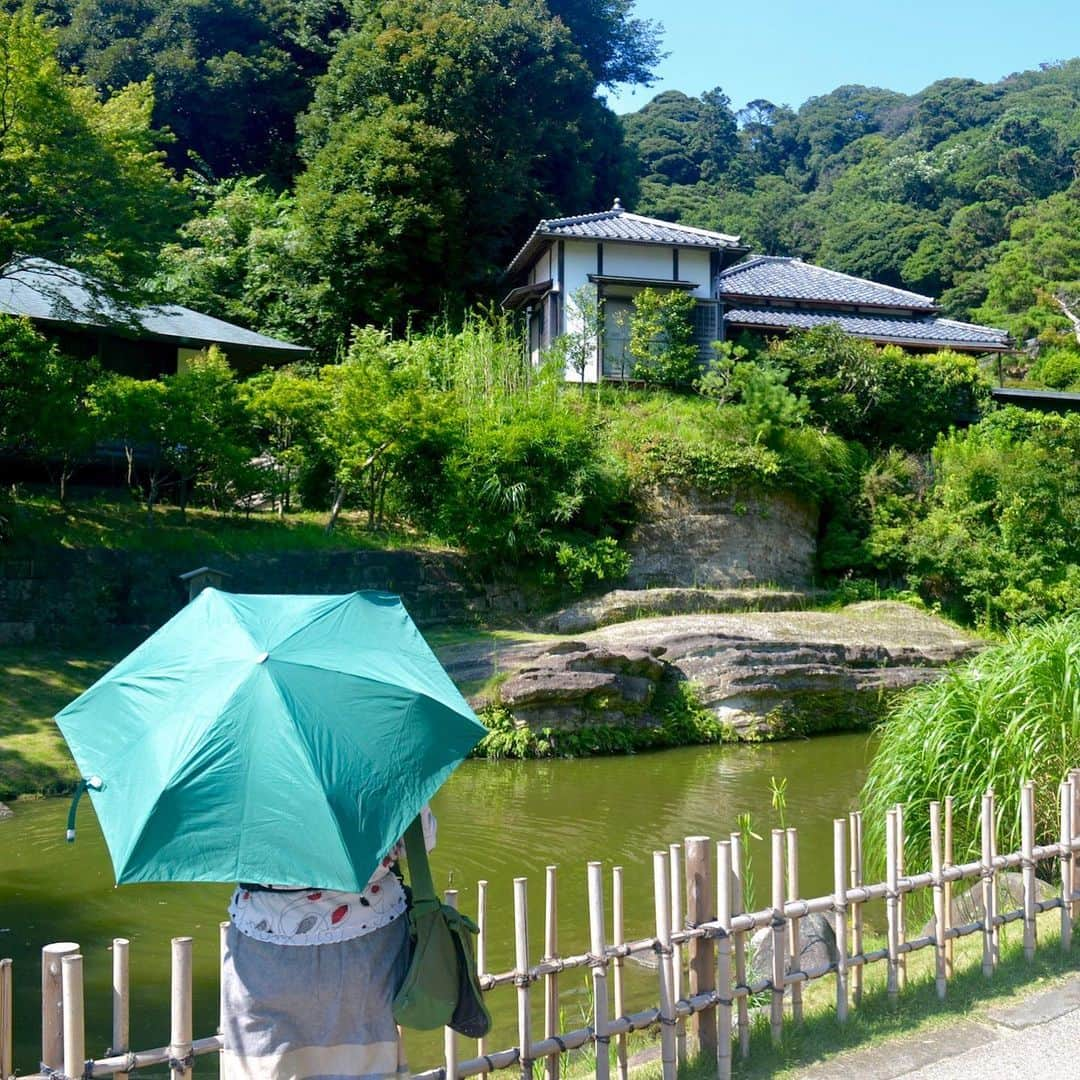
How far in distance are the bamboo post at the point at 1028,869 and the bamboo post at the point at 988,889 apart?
0.78 feet

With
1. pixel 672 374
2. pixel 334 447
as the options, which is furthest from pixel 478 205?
pixel 334 447

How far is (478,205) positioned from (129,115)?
13.8 metres

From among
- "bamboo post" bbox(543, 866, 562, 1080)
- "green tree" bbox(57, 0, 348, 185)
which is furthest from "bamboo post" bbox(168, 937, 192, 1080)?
"green tree" bbox(57, 0, 348, 185)

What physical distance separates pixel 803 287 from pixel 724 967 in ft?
89.2

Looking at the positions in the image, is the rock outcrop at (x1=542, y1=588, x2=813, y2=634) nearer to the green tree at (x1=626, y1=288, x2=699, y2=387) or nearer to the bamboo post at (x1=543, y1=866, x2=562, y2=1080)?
the green tree at (x1=626, y1=288, x2=699, y2=387)

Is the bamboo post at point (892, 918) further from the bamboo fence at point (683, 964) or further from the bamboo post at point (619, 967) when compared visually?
the bamboo post at point (619, 967)

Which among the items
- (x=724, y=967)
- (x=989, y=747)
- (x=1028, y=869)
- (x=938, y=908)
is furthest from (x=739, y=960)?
(x=989, y=747)

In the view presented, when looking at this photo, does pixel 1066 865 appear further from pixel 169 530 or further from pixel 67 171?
pixel 169 530

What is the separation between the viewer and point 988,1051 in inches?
171

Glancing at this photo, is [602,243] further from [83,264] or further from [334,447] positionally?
[83,264]

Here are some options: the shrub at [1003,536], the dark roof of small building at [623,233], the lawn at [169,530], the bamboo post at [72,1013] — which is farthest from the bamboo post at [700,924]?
the dark roof of small building at [623,233]

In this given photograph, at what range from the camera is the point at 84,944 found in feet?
24.8

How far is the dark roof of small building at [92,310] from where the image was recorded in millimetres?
16094

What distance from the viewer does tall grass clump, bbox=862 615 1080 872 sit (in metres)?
6.71
